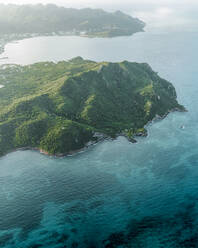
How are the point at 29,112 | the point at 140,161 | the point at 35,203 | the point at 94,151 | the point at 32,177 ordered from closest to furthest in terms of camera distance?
the point at 35,203 < the point at 32,177 < the point at 140,161 < the point at 94,151 < the point at 29,112

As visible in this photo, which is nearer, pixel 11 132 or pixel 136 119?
pixel 11 132

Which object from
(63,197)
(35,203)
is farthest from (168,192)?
(35,203)

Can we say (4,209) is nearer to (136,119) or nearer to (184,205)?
(184,205)

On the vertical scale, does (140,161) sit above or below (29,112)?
below

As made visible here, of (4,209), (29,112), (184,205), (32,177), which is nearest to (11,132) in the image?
(29,112)

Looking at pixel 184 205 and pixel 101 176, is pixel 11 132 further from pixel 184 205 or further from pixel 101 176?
pixel 184 205

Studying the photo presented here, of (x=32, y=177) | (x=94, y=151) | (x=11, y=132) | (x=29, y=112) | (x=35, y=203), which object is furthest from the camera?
(x=29, y=112)
